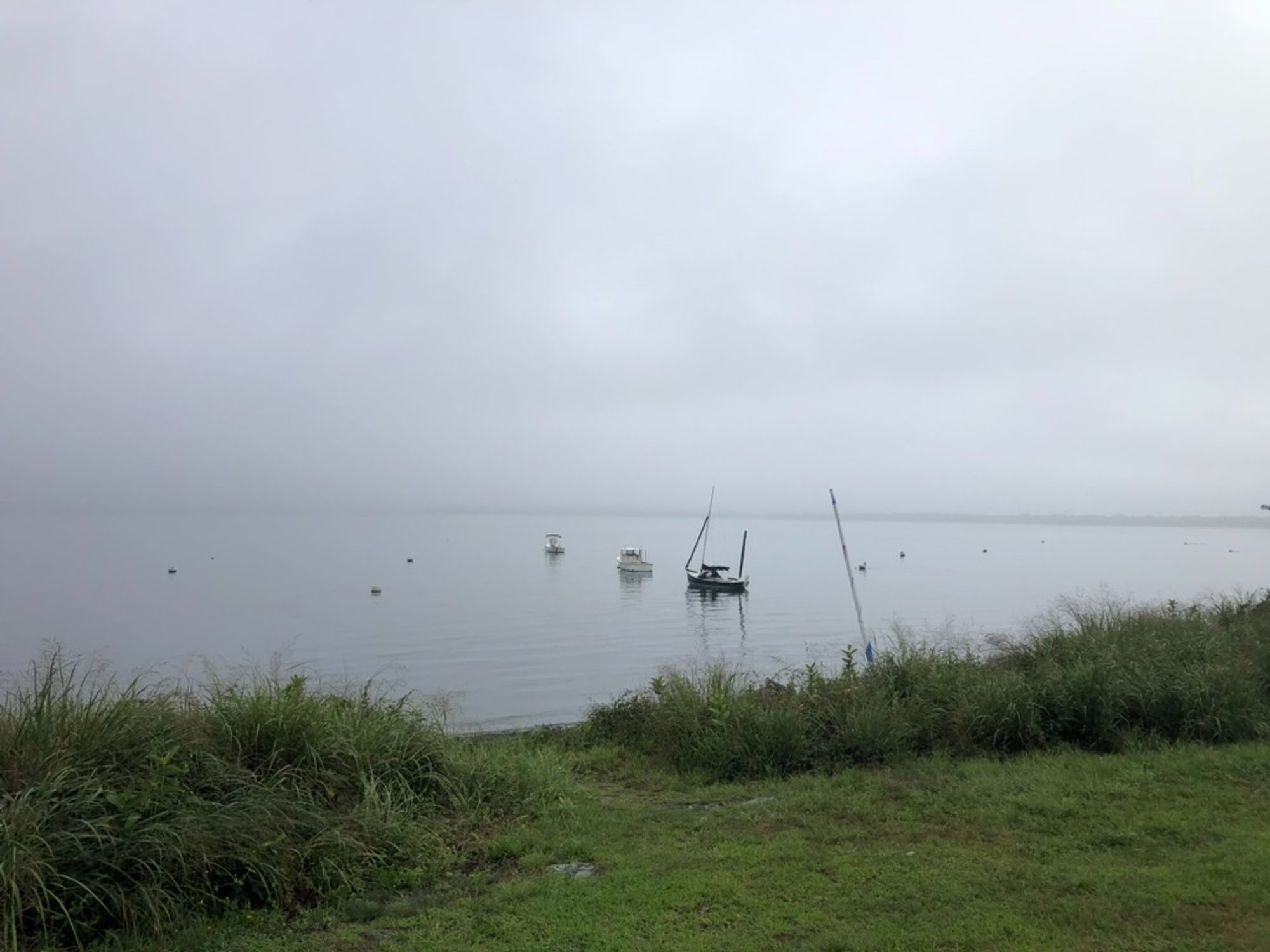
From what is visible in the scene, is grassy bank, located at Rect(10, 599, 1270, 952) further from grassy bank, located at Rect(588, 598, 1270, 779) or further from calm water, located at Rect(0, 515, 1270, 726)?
calm water, located at Rect(0, 515, 1270, 726)

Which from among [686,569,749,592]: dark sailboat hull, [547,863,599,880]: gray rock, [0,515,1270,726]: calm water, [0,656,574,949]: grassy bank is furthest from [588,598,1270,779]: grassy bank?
[686,569,749,592]: dark sailboat hull

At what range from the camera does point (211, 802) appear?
17.8 ft

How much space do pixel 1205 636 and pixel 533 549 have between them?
361 ft

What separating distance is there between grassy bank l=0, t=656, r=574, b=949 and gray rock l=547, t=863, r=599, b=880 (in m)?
0.78

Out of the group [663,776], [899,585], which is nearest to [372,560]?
[899,585]

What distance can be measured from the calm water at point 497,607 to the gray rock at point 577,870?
7.24m

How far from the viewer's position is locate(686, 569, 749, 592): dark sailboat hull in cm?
5866

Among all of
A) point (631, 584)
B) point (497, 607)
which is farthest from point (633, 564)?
point (497, 607)

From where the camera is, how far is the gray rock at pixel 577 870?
219 inches

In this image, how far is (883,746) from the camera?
8.49 meters

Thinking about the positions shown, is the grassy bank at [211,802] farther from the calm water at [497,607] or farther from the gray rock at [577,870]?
the calm water at [497,607]

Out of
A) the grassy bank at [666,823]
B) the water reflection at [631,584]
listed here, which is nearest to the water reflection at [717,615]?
the water reflection at [631,584]

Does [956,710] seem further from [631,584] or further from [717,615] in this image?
[631,584]

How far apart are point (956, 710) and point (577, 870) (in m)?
5.16
